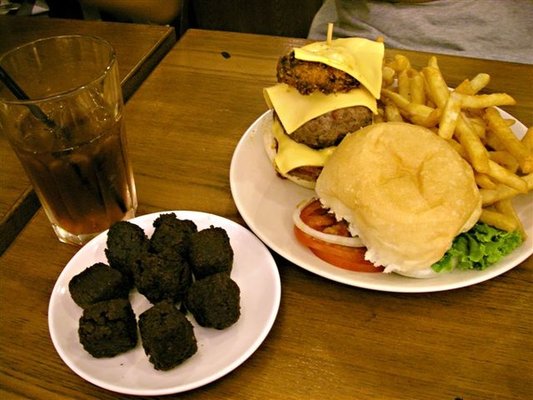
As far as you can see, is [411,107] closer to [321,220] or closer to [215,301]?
[321,220]

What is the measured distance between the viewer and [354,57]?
1.74 m

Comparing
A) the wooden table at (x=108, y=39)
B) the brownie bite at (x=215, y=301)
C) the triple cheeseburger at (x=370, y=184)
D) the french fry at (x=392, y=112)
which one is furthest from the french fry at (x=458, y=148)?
the wooden table at (x=108, y=39)

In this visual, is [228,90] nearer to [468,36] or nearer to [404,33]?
[404,33]

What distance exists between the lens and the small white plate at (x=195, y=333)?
115 cm

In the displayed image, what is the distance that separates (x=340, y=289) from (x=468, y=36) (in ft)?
5.64

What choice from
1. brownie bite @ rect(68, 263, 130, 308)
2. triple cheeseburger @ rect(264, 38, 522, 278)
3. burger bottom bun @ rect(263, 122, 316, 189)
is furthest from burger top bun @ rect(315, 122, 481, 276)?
brownie bite @ rect(68, 263, 130, 308)

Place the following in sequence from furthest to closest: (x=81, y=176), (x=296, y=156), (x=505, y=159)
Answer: (x=296, y=156), (x=505, y=159), (x=81, y=176)

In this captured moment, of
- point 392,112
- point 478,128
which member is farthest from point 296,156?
point 478,128

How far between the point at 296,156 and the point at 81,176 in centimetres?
66

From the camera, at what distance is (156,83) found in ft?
7.44

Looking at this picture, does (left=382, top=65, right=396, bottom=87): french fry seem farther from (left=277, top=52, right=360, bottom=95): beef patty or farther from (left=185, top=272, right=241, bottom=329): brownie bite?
(left=185, top=272, right=241, bottom=329): brownie bite

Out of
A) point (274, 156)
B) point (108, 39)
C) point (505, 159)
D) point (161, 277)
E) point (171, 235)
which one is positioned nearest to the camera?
point (161, 277)

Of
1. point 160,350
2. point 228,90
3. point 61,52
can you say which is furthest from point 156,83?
point 160,350

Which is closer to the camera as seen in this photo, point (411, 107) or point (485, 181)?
point (485, 181)
